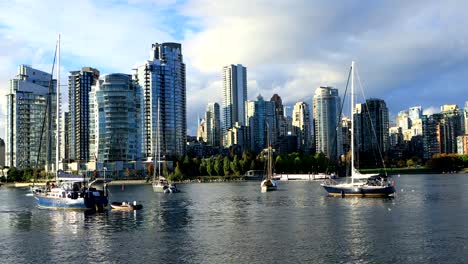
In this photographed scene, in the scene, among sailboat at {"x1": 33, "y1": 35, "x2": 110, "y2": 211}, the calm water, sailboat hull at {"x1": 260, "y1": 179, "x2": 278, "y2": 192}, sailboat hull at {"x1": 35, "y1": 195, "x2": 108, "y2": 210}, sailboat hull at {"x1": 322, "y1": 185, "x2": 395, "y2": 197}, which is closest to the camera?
the calm water

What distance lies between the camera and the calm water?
53281mm

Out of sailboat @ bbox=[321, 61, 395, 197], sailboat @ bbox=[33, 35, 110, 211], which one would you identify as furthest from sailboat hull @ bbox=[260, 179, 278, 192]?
sailboat @ bbox=[33, 35, 110, 211]

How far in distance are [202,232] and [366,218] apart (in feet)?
86.8

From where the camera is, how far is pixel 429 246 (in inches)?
2239

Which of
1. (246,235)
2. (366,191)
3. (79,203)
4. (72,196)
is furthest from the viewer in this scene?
(366,191)

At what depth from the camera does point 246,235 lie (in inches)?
2623

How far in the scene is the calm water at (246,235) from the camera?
53281 mm

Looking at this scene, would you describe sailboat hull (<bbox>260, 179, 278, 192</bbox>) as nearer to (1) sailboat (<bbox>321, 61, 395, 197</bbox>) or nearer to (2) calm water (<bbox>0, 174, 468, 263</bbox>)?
(1) sailboat (<bbox>321, 61, 395, 197</bbox>)

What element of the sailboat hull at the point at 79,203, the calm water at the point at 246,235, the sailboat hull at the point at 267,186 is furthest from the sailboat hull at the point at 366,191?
the sailboat hull at the point at 79,203

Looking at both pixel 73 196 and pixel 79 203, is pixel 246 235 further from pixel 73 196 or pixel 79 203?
pixel 73 196

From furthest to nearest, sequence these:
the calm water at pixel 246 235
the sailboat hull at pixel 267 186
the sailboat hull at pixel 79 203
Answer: the sailboat hull at pixel 267 186 → the sailboat hull at pixel 79 203 → the calm water at pixel 246 235

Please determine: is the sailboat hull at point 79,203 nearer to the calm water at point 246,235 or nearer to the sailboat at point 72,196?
the sailboat at point 72,196

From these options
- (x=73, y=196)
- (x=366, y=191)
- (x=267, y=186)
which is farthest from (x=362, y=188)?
(x=73, y=196)

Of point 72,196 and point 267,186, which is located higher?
point 72,196
